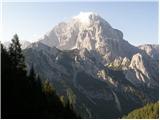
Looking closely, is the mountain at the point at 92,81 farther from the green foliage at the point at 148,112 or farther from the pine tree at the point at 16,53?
the pine tree at the point at 16,53

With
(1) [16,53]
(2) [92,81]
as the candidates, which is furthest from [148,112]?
(2) [92,81]

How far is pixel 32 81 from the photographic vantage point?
16.2m

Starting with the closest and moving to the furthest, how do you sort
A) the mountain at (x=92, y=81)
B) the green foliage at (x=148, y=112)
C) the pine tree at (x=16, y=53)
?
the pine tree at (x=16, y=53) → the green foliage at (x=148, y=112) → the mountain at (x=92, y=81)

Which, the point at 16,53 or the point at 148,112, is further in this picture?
the point at 148,112

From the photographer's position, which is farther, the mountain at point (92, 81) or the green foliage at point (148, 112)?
the mountain at point (92, 81)

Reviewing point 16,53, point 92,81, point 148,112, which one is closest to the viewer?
point 16,53

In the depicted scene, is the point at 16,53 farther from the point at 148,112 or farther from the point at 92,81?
the point at 92,81

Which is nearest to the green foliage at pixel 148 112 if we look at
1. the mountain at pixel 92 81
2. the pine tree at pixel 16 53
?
the pine tree at pixel 16 53

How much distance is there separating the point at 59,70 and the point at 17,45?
146336 millimetres

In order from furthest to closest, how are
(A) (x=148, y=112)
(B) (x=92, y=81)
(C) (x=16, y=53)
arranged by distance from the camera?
(B) (x=92, y=81) → (A) (x=148, y=112) → (C) (x=16, y=53)

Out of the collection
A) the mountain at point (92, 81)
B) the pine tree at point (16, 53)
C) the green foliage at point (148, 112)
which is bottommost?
the mountain at point (92, 81)

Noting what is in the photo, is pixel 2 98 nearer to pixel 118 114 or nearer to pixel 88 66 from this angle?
pixel 118 114

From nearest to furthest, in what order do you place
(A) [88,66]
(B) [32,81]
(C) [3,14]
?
(C) [3,14], (B) [32,81], (A) [88,66]

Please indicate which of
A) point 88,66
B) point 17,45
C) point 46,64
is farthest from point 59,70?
point 17,45
